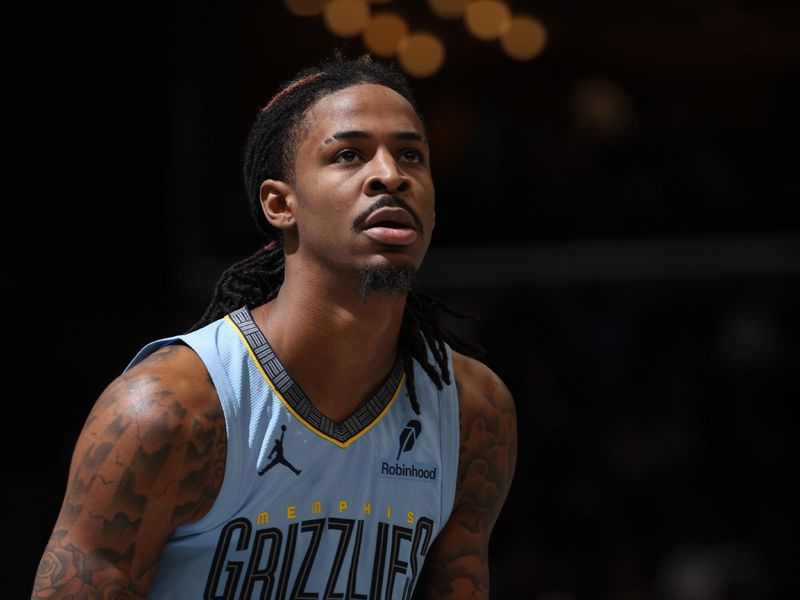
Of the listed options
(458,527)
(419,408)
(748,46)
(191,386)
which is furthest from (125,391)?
(748,46)

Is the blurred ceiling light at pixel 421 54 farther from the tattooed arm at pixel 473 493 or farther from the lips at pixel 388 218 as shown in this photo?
the lips at pixel 388 218

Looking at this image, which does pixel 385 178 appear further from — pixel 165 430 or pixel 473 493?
pixel 473 493

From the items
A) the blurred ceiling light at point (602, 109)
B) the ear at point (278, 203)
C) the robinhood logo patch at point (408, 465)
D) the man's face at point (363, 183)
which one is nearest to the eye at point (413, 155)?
the man's face at point (363, 183)

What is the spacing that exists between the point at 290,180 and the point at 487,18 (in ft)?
20.0

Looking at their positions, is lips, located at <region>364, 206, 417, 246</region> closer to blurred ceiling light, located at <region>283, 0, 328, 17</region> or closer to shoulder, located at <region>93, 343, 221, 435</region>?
shoulder, located at <region>93, 343, 221, 435</region>

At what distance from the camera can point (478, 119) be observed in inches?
370

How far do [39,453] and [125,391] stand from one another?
5.99m

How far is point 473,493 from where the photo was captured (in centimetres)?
411

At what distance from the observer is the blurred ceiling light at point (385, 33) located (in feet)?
32.1

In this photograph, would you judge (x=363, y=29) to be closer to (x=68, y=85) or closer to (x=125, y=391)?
(x=68, y=85)

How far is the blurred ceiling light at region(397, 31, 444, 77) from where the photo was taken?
9.73 meters

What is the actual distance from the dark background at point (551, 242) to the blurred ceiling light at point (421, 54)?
0.09 m

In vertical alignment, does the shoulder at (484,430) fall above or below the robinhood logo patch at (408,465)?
above

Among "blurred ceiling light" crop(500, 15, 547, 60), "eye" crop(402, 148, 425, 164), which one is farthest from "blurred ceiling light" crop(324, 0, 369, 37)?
"eye" crop(402, 148, 425, 164)
